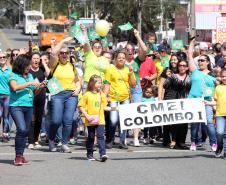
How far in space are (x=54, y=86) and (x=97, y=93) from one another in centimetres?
116

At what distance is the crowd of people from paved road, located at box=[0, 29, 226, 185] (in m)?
0.31

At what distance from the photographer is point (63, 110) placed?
1373cm

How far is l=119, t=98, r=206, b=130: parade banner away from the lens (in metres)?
13.2

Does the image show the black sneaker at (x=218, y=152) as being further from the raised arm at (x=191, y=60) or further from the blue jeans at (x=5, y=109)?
the blue jeans at (x=5, y=109)

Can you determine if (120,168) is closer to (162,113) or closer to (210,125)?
(162,113)

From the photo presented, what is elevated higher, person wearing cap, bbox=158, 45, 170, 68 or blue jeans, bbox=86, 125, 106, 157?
person wearing cap, bbox=158, 45, 170, 68

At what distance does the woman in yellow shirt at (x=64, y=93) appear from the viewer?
13.6 metres

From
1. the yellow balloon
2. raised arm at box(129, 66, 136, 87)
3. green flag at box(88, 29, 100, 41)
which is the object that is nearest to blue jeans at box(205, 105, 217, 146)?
raised arm at box(129, 66, 136, 87)

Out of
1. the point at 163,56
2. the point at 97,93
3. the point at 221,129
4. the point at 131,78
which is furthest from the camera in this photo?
the point at 163,56

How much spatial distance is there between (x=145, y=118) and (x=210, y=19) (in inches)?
1492

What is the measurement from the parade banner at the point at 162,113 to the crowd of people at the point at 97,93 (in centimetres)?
21

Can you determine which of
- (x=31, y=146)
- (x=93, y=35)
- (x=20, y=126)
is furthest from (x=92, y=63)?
(x=93, y=35)

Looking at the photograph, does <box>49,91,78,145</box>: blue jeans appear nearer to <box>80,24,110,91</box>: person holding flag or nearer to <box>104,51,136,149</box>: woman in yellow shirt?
<box>80,24,110,91</box>: person holding flag

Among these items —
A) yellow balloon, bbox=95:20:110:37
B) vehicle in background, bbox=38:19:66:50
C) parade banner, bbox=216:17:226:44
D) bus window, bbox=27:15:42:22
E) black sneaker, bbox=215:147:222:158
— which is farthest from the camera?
bus window, bbox=27:15:42:22
